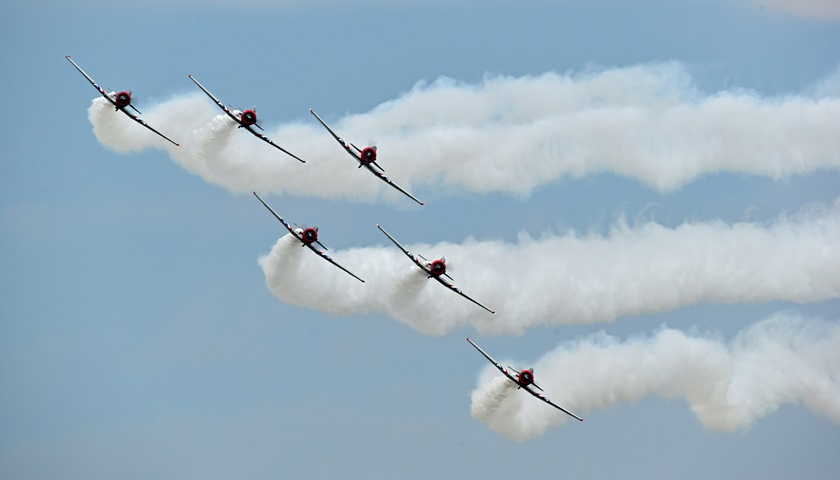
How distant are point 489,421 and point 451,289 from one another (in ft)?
29.2

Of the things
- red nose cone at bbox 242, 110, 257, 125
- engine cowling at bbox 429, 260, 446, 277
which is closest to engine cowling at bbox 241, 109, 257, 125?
red nose cone at bbox 242, 110, 257, 125

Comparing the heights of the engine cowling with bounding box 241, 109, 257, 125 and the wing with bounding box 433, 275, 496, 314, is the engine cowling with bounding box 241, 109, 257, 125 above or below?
above

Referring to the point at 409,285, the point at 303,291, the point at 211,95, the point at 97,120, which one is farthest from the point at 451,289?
the point at 97,120

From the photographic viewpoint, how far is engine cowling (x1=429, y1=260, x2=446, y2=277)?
103 m

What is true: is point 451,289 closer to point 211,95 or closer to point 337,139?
point 337,139

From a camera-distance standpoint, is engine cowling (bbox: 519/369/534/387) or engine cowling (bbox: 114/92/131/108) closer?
engine cowling (bbox: 519/369/534/387)

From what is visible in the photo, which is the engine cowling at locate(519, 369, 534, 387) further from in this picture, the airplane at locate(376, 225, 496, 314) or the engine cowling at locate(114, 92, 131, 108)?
the engine cowling at locate(114, 92, 131, 108)

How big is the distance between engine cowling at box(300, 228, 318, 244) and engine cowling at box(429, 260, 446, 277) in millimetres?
6969

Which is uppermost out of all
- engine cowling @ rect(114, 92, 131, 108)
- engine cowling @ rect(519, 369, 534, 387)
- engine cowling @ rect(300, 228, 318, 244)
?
engine cowling @ rect(114, 92, 131, 108)

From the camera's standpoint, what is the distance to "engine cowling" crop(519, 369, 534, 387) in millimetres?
103375

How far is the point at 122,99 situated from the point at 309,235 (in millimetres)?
14972

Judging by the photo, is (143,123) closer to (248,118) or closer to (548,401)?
(248,118)

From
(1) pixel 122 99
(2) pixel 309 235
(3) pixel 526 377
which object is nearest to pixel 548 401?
(3) pixel 526 377

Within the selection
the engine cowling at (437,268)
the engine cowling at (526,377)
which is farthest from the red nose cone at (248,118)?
the engine cowling at (526,377)
